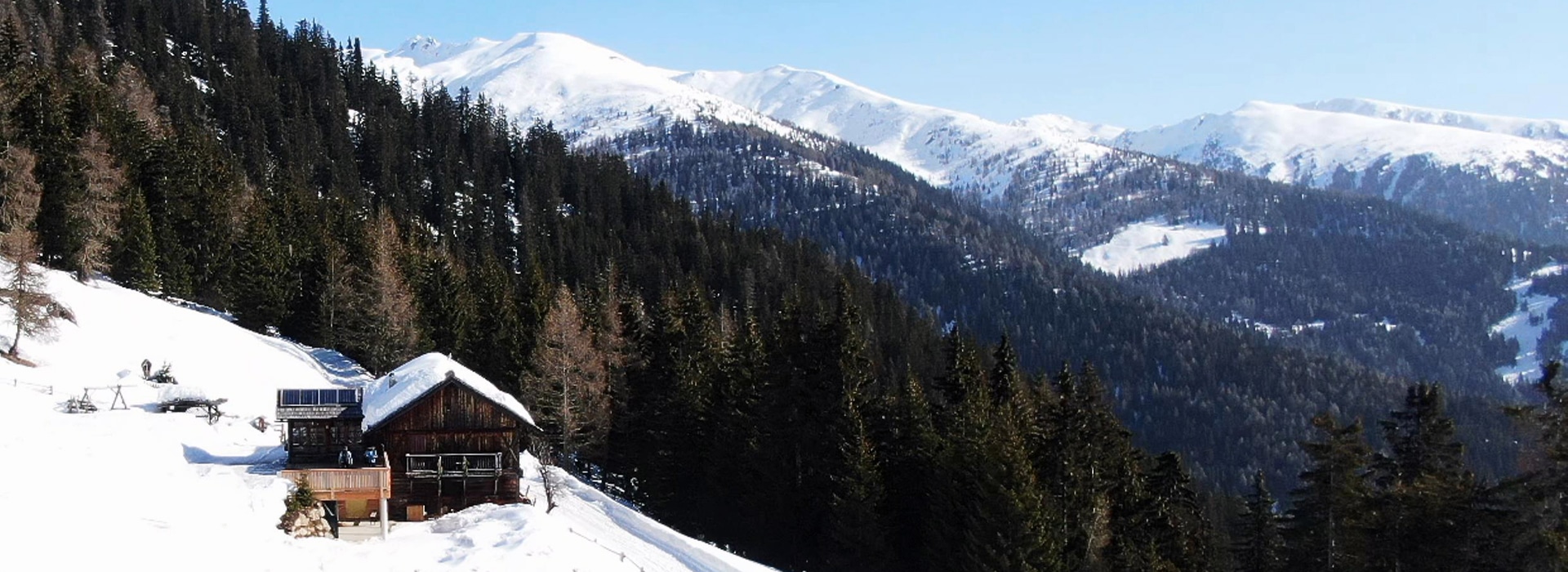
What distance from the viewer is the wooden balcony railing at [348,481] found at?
115ft

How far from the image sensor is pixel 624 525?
152 ft

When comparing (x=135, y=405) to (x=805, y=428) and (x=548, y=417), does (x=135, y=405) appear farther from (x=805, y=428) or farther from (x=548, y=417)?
(x=805, y=428)

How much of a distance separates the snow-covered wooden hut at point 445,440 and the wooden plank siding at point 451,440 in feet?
0.11

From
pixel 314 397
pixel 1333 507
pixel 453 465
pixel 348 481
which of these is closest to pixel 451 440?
pixel 453 465

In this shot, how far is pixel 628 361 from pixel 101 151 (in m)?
35.3

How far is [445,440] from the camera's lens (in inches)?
1650

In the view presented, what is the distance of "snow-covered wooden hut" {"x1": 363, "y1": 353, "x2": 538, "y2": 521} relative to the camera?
41094 mm

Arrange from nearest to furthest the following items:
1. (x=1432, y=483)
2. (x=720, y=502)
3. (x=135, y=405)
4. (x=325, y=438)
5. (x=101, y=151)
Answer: (x=1432, y=483) < (x=325, y=438) < (x=135, y=405) < (x=720, y=502) < (x=101, y=151)

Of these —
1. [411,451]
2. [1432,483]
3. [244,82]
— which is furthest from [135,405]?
[244,82]

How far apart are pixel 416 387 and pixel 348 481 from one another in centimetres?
653

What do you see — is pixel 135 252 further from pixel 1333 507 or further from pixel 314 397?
pixel 1333 507

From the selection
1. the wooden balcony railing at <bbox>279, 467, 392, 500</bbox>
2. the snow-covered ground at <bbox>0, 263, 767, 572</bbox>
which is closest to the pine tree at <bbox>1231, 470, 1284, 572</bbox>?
the snow-covered ground at <bbox>0, 263, 767, 572</bbox>

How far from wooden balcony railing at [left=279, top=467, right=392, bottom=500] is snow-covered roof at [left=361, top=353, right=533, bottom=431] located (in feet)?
18.0

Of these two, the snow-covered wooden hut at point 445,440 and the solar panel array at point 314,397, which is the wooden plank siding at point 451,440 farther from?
the solar panel array at point 314,397
